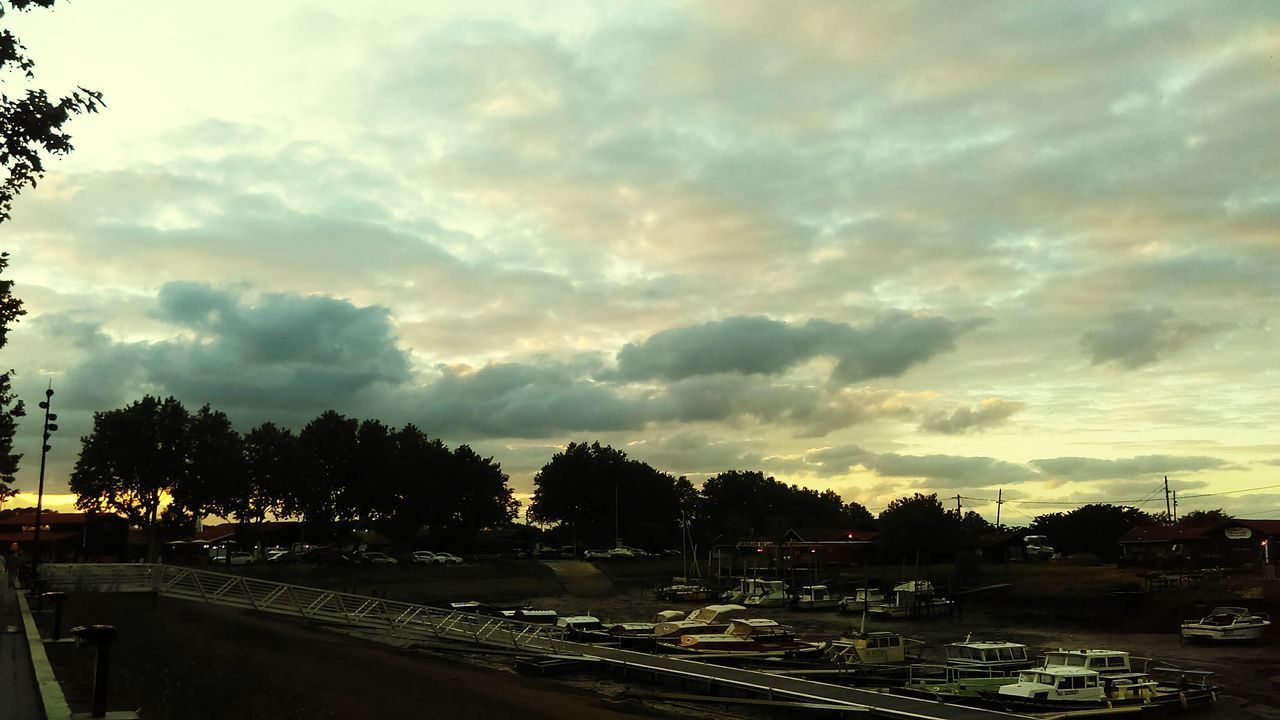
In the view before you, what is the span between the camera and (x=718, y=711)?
33.8 metres

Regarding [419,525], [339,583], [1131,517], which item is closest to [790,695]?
[339,583]

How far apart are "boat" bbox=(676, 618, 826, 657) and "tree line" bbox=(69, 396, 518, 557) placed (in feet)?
209

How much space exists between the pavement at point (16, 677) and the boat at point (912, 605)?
6086 centimetres

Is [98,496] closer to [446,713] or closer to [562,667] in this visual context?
→ [562,667]

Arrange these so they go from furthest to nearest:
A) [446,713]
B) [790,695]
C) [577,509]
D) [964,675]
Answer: [577,509] < [964,675] < [790,695] < [446,713]

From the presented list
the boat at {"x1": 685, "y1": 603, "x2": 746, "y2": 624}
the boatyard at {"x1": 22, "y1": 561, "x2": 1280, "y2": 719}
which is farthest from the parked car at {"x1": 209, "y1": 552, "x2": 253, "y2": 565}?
the boat at {"x1": 685, "y1": 603, "x2": 746, "y2": 624}

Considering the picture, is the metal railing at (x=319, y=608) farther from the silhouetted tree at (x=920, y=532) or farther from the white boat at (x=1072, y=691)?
the silhouetted tree at (x=920, y=532)

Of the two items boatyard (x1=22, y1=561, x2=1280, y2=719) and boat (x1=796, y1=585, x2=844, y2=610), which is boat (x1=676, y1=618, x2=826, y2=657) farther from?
boat (x1=796, y1=585, x2=844, y2=610)

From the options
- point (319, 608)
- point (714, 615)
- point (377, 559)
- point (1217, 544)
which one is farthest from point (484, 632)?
point (1217, 544)

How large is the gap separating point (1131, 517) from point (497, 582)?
306 ft

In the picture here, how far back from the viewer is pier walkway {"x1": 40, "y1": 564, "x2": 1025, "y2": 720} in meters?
33.2

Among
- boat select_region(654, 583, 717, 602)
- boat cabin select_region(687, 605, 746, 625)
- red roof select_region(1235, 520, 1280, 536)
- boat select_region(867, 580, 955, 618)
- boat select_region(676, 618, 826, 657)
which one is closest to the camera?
boat select_region(676, 618, 826, 657)

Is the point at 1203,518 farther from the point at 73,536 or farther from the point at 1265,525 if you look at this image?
the point at 73,536

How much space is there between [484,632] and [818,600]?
42918mm
